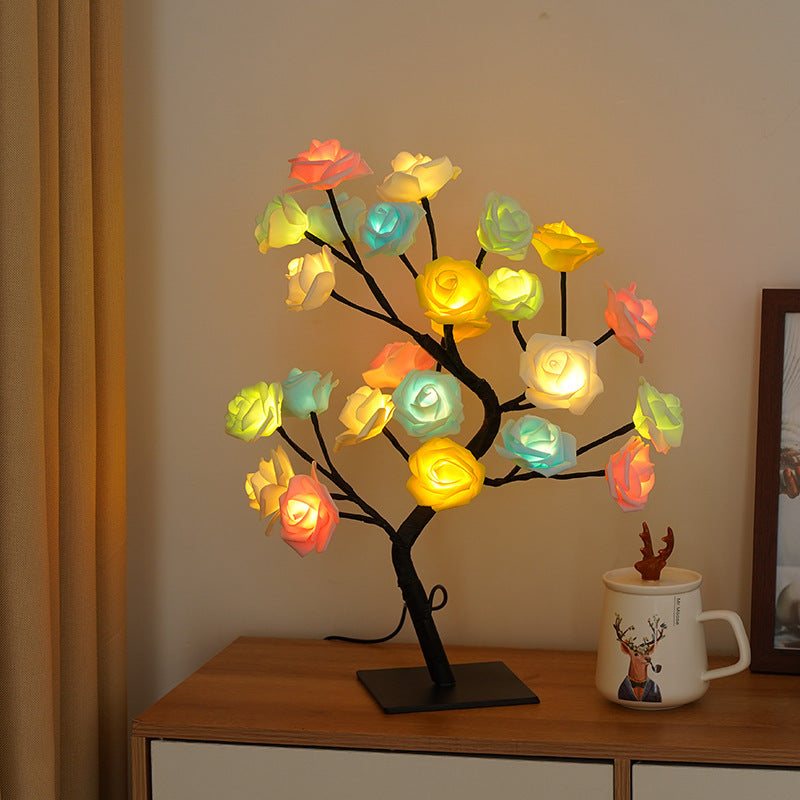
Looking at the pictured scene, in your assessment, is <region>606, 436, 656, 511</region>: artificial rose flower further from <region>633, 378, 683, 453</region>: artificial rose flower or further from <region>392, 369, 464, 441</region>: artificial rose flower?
<region>392, 369, 464, 441</region>: artificial rose flower

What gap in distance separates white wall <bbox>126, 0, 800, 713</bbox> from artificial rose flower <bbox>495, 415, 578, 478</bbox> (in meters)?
0.30

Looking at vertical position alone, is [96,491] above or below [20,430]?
below

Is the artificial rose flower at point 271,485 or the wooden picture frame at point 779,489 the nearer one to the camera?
the artificial rose flower at point 271,485

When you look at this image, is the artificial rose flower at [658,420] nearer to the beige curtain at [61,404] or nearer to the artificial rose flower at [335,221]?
the artificial rose flower at [335,221]

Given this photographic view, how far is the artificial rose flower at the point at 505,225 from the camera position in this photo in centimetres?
99

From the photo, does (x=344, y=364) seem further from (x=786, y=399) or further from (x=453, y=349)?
(x=786, y=399)

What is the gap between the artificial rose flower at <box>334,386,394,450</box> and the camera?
1.01m

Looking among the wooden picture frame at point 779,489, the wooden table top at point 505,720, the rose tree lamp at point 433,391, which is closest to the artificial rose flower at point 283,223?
the rose tree lamp at point 433,391

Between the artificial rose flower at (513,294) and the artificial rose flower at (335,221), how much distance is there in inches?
7.1

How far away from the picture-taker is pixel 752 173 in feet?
4.07

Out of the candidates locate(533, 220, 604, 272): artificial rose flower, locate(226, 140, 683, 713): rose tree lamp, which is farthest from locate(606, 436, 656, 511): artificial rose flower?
locate(533, 220, 604, 272): artificial rose flower

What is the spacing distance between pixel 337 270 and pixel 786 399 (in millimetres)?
657

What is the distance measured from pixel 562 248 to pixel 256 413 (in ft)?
1.34

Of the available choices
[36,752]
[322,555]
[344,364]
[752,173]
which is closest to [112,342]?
[344,364]
